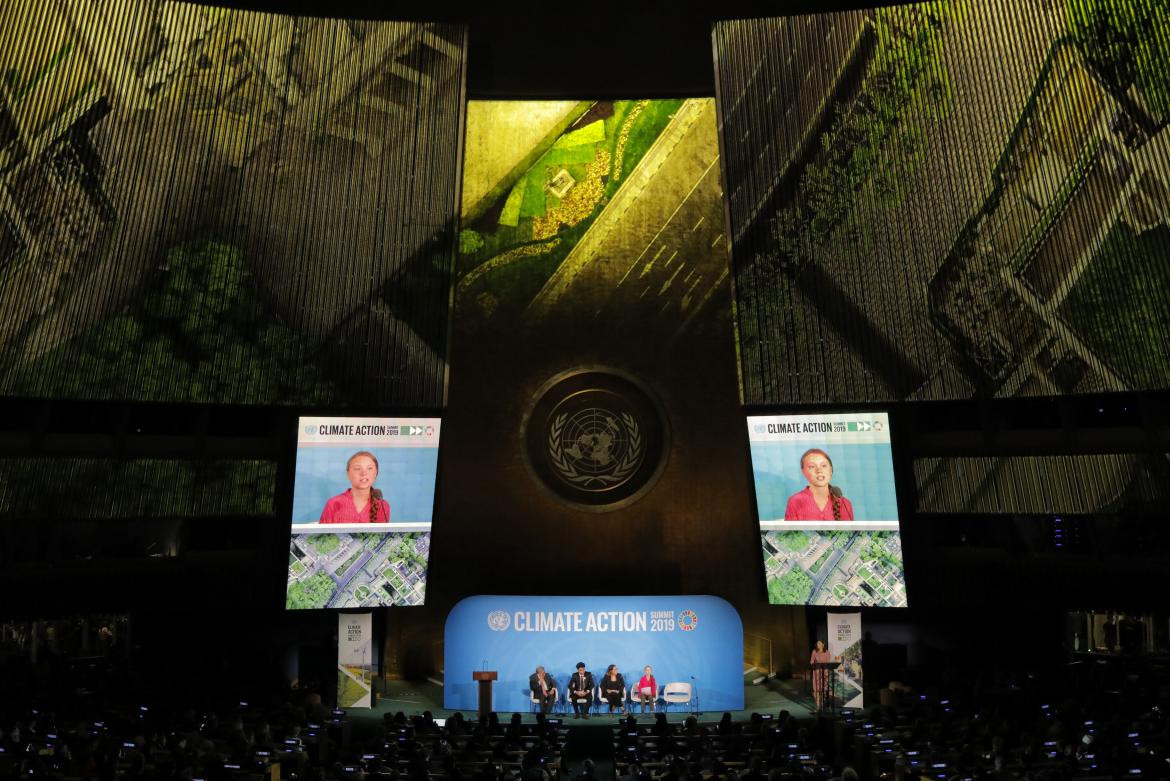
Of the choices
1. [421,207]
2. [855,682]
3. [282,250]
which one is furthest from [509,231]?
[855,682]

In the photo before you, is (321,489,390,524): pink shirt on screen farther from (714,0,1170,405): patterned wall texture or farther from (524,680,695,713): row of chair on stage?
(714,0,1170,405): patterned wall texture

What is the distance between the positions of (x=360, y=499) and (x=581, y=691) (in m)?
4.53

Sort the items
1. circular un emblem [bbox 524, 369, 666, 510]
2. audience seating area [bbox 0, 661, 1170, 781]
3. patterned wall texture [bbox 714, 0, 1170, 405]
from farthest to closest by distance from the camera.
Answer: circular un emblem [bbox 524, 369, 666, 510], patterned wall texture [bbox 714, 0, 1170, 405], audience seating area [bbox 0, 661, 1170, 781]

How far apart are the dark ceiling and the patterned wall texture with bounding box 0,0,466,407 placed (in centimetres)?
199

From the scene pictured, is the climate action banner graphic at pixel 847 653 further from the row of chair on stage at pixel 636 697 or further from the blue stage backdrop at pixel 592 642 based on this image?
the row of chair on stage at pixel 636 697

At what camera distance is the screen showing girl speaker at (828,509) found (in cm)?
1775

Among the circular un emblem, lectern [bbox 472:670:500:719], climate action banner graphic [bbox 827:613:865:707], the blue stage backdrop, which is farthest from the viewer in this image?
the circular un emblem

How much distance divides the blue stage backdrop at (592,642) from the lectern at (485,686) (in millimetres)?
720

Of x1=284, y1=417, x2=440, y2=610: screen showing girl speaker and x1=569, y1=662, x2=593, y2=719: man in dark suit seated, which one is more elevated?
x1=284, y1=417, x2=440, y2=610: screen showing girl speaker

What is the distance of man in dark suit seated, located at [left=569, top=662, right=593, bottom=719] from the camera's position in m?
18.0

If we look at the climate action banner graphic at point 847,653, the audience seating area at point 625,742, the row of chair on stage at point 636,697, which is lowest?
the audience seating area at point 625,742

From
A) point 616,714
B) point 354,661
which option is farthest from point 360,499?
point 616,714

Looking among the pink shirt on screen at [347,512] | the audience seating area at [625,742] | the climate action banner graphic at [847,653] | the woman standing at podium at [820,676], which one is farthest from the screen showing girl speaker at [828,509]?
the pink shirt on screen at [347,512]

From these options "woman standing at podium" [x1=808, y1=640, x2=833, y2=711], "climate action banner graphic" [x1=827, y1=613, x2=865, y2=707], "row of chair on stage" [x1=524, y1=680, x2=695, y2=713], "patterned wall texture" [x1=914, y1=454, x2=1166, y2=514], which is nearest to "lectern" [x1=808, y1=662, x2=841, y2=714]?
"woman standing at podium" [x1=808, y1=640, x2=833, y2=711]
